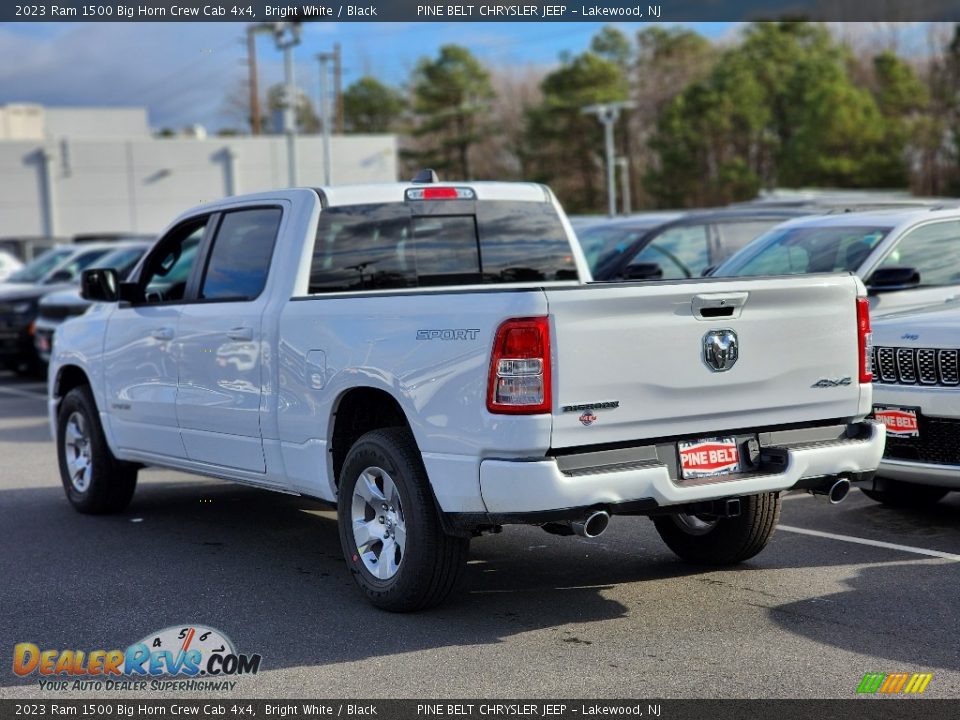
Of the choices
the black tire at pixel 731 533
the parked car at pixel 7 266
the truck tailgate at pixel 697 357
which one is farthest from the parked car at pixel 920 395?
the parked car at pixel 7 266

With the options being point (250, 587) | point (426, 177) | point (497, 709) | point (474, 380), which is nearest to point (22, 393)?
point (426, 177)

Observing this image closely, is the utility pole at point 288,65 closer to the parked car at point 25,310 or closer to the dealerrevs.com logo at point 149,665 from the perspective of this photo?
the parked car at point 25,310

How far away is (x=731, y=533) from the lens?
270 inches

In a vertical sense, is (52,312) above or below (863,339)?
below

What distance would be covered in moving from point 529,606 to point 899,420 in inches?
109

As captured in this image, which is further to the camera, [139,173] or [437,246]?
[139,173]

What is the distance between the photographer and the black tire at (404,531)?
5.84m

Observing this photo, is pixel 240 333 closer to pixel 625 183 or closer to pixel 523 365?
pixel 523 365

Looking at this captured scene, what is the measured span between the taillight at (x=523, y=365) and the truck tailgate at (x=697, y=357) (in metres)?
0.05

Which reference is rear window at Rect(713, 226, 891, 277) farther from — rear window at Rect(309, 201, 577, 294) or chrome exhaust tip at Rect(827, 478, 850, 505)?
chrome exhaust tip at Rect(827, 478, 850, 505)

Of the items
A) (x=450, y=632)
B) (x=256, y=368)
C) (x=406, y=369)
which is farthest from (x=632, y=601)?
(x=256, y=368)

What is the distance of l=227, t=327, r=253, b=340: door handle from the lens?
7.03m

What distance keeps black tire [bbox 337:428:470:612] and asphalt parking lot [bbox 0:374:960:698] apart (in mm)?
134

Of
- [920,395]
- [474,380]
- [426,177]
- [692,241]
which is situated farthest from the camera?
[692,241]
